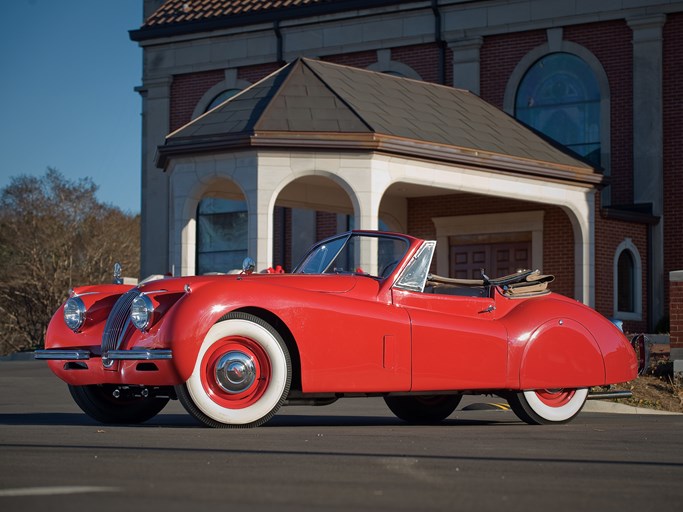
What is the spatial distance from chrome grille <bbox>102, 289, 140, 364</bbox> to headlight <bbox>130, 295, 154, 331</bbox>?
0.86ft

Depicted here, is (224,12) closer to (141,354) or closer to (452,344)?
(452,344)

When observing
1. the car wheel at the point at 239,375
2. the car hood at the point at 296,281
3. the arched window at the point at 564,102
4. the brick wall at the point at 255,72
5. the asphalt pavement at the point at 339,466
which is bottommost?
the asphalt pavement at the point at 339,466

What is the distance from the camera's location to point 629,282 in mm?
23281

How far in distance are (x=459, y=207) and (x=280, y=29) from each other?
708 centimetres

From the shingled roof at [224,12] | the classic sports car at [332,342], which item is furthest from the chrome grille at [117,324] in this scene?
→ the shingled roof at [224,12]

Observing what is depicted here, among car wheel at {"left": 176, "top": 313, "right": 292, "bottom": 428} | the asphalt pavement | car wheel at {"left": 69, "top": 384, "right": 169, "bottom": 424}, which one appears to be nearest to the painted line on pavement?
the asphalt pavement

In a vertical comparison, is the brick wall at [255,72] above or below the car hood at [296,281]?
above

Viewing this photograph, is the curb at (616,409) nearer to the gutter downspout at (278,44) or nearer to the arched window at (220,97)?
the gutter downspout at (278,44)

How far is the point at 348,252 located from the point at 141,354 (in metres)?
2.56

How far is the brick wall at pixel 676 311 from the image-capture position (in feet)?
48.8

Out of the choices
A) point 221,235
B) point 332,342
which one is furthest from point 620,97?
point 332,342

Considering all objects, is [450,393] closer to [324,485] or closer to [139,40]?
[324,485]

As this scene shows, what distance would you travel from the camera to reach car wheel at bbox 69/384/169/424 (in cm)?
935

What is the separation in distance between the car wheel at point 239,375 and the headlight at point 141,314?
0.43m
